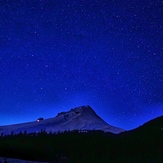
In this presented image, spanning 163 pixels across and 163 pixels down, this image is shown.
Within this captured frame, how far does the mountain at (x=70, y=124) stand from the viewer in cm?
6850

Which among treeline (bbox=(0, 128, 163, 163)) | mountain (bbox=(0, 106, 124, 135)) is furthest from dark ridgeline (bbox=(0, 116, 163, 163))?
mountain (bbox=(0, 106, 124, 135))

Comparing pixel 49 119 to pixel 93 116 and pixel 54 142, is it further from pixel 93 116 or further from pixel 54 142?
pixel 54 142

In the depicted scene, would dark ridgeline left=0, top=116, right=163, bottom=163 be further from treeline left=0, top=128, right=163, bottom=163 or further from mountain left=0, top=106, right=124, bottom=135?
mountain left=0, top=106, right=124, bottom=135

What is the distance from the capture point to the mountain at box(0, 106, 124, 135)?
225 ft

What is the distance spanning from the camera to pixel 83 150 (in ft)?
62.4

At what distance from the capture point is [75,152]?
18.4 m

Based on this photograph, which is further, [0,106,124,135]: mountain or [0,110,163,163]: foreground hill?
[0,106,124,135]: mountain

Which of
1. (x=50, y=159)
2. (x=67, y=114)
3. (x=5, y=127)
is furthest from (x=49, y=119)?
(x=50, y=159)

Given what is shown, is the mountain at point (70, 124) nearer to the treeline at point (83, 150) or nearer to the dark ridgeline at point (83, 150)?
the dark ridgeline at point (83, 150)

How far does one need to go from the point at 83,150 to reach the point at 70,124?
57510 millimetres

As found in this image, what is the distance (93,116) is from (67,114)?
834 cm

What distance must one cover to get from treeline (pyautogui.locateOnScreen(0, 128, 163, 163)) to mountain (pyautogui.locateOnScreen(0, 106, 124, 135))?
1737 inches

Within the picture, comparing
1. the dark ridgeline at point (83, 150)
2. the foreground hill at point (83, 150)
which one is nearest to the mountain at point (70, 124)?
the dark ridgeline at point (83, 150)

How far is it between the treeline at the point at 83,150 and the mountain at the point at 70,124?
145 ft
